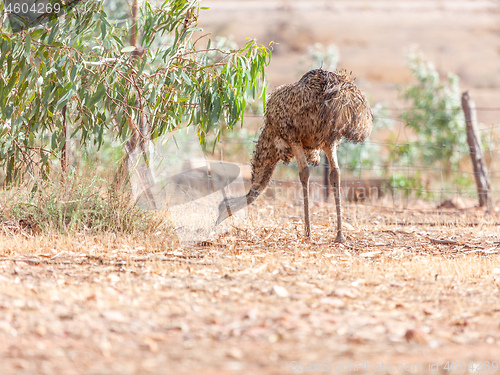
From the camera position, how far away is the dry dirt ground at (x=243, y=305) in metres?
3.31

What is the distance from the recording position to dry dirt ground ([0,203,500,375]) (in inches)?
130

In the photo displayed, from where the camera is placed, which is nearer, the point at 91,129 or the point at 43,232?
the point at 43,232

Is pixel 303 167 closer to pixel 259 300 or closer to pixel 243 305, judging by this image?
pixel 259 300

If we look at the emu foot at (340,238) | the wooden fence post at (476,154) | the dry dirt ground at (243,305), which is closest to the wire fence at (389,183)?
the wooden fence post at (476,154)

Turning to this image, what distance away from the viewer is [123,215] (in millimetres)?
6824

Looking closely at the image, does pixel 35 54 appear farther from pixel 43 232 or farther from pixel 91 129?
pixel 43 232

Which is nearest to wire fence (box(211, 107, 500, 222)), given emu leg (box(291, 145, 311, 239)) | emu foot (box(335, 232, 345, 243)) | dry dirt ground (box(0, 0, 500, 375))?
dry dirt ground (box(0, 0, 500, 375))

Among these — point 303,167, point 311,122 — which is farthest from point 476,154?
point 311,122

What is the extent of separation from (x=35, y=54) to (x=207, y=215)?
272 centimetres

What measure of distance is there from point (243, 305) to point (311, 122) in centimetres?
308

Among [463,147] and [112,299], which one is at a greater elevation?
[463,147]

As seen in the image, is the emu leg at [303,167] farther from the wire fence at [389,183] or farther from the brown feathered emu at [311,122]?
the wire fence at [389,183]

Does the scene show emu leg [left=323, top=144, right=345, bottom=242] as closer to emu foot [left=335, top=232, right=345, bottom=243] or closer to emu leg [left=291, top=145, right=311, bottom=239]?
emu foot [left=335, top=232, right=345, bottom=243]

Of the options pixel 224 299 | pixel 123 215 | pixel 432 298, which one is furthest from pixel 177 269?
pixel 432 298
